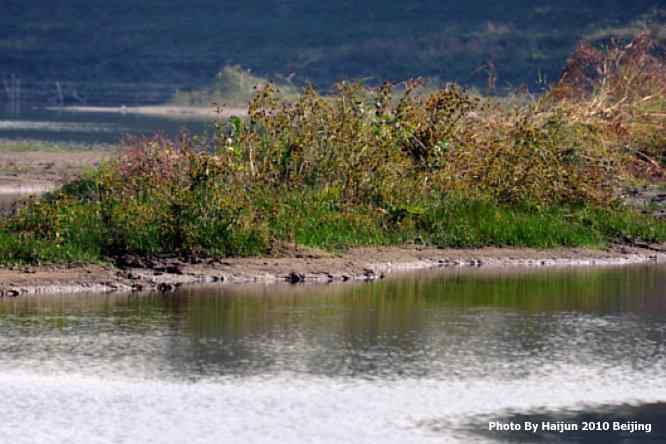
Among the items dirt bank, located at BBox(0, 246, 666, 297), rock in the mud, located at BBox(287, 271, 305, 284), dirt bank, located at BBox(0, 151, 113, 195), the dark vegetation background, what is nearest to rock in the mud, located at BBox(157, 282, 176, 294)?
dirt bank, located at BBox(0, 246, 666, 297)

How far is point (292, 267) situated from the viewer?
15312 mm

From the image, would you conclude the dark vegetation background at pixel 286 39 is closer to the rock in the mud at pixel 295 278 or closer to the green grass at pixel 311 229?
the green grass at pixel 311 229

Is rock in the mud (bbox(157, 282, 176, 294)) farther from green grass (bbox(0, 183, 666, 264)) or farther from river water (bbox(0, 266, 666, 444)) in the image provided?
green grass (bbox(0, 183, 666, 264))

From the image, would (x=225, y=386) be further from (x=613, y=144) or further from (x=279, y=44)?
(x=279, y=44)

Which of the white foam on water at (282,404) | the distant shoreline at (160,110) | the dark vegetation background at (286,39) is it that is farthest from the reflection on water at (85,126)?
the white foam on water at (282,404)

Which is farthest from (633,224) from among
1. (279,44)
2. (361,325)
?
(279,44)

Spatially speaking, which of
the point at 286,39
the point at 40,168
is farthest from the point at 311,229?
the point at 286,39

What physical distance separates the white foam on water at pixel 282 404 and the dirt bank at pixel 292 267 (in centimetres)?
355

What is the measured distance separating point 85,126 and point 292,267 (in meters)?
28.8

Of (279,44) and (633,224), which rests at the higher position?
(279,44)

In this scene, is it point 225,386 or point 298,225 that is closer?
point 225,386

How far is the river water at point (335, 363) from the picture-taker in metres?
9.43

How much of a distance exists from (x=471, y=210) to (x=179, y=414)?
8.36m

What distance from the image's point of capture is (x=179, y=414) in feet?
31.6
